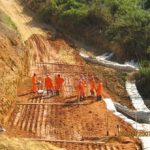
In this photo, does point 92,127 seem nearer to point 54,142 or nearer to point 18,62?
point 54,142

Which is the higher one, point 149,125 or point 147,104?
point 147,104

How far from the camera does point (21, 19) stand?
39.6m

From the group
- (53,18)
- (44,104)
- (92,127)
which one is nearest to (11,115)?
(44,104)

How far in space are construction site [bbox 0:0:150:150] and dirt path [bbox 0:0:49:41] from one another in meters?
1.00

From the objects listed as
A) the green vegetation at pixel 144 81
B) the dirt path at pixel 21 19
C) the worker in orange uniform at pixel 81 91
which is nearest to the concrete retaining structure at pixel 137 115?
the worker in orange uniform at pixel 81 91

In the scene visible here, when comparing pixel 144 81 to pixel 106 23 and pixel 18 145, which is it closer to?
pixel 106 23

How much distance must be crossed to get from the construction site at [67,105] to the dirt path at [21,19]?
1.00 meters

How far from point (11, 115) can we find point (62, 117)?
2391 mm

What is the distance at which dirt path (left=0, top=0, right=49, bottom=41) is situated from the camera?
3708 centimetres

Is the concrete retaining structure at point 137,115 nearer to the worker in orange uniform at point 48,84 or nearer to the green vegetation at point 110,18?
the worker in orange uniform at point 48,84

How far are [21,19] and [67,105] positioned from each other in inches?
673

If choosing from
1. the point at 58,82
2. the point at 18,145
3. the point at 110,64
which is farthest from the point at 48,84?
the point at 18,145

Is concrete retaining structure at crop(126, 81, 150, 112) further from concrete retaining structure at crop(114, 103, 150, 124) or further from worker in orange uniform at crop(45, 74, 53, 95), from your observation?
worker in orange uniform at crop(45, 74, 53, 95)

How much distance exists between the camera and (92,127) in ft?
69.8
